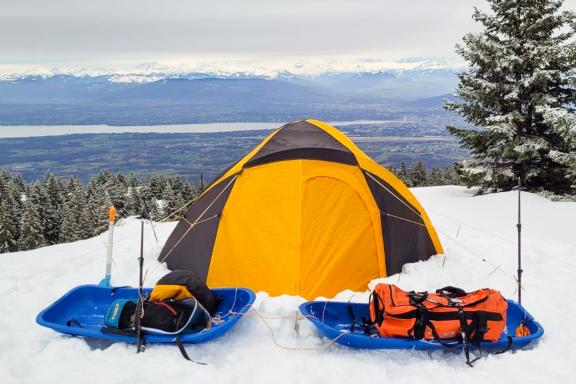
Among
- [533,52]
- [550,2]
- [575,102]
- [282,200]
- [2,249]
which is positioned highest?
[550,2]

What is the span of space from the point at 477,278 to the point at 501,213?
656 centimetres

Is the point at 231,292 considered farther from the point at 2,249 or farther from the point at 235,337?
the point at 2,249

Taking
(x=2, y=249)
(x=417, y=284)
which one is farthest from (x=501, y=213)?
(x=2, y=249)

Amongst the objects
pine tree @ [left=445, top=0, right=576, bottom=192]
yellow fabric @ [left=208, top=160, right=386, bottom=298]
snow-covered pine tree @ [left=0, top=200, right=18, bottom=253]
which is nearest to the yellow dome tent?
yellow fabric @ [left=208, top=160, right=386, bottom=298]

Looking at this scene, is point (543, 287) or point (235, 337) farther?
point (543, 287)

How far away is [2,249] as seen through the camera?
3650 centimetres

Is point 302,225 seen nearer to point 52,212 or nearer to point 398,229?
point 398,229

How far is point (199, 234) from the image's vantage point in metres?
7.43

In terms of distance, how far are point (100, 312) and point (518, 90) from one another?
1526 cm

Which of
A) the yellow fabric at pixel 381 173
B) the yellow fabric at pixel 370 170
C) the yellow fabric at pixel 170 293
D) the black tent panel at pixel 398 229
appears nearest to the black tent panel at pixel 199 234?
the yellow fabric at pixel 370 170

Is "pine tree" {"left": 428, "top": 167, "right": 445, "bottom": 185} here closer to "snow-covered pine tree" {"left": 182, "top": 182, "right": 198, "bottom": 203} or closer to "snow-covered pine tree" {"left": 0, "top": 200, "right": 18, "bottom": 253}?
"snow-covered pine tree" {"left": 182, "top": 182, "right": 198, "bottom": 203}

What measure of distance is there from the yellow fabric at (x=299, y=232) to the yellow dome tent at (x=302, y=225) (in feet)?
0.05

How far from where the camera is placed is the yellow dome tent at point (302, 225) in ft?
21.4

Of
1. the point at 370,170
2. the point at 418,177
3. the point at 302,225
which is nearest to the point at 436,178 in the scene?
the point at 418,177
